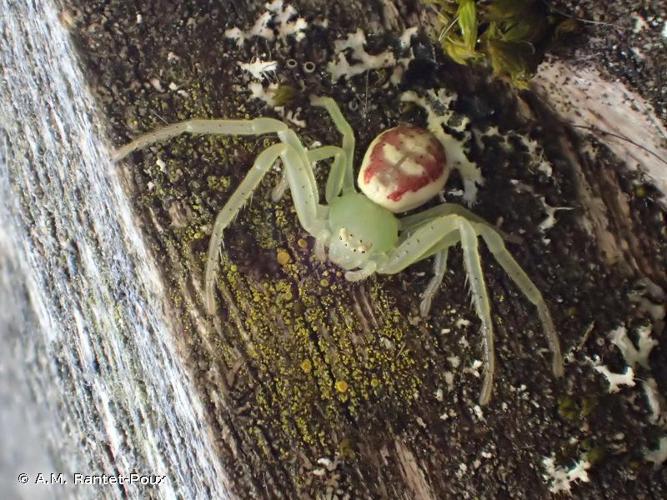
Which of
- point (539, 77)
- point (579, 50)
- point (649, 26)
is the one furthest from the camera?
point (539, 77)

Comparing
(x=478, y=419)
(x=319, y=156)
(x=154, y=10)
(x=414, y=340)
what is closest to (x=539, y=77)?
(x=319, y=156)

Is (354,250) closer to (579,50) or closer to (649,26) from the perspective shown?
(579,50)

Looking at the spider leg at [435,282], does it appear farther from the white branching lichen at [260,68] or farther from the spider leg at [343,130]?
the white branching lichen at [260,68]

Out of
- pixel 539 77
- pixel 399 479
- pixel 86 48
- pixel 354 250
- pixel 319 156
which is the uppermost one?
pixel 86 48

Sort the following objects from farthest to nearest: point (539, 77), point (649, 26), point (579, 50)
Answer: point (539, 77), point (579, 50), point (649, 26)

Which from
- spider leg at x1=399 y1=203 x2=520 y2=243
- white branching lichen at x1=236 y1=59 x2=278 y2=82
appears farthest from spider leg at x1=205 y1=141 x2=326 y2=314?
spider leg at x1=399 y1=203 x2=520 y2=243

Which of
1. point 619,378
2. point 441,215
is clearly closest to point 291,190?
point 441,215

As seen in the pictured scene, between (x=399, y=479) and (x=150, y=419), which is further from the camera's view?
(x=150, y=419)
